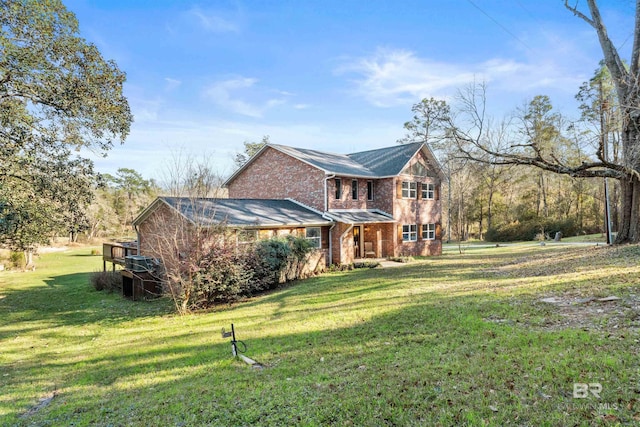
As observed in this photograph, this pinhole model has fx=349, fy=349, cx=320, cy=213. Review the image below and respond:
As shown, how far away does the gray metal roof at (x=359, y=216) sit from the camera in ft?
63.8

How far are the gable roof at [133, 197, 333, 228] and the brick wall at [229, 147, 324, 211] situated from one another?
2.60ft

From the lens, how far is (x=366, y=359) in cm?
566

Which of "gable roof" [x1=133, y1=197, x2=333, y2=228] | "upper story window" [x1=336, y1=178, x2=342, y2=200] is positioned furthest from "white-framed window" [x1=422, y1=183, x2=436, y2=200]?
"gable roof" [x1=133, y1=197, x2=333, y2=228]

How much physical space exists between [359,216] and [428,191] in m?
6.91

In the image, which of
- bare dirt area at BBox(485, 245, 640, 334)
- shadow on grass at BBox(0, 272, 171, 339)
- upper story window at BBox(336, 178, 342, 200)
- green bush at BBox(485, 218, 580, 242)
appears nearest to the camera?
bare dirt area at BBox(485, 245, 640, 334)

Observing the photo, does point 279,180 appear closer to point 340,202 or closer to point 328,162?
point 328,162

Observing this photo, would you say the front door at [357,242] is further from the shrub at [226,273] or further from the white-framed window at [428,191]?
the shrub at [226,273]

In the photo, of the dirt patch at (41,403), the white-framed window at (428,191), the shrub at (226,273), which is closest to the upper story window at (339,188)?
the shrub at (226,273)

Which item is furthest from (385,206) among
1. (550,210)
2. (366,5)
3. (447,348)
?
(550,210)

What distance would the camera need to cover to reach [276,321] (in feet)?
31.0

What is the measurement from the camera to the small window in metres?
24.5

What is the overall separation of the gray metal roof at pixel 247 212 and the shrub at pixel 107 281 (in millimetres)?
5447

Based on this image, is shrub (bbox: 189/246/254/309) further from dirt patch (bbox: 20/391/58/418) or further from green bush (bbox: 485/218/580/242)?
green bush (bbox: 485/218/580/242)

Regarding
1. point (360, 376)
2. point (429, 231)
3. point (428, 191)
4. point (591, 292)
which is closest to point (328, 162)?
point (428, 191)
